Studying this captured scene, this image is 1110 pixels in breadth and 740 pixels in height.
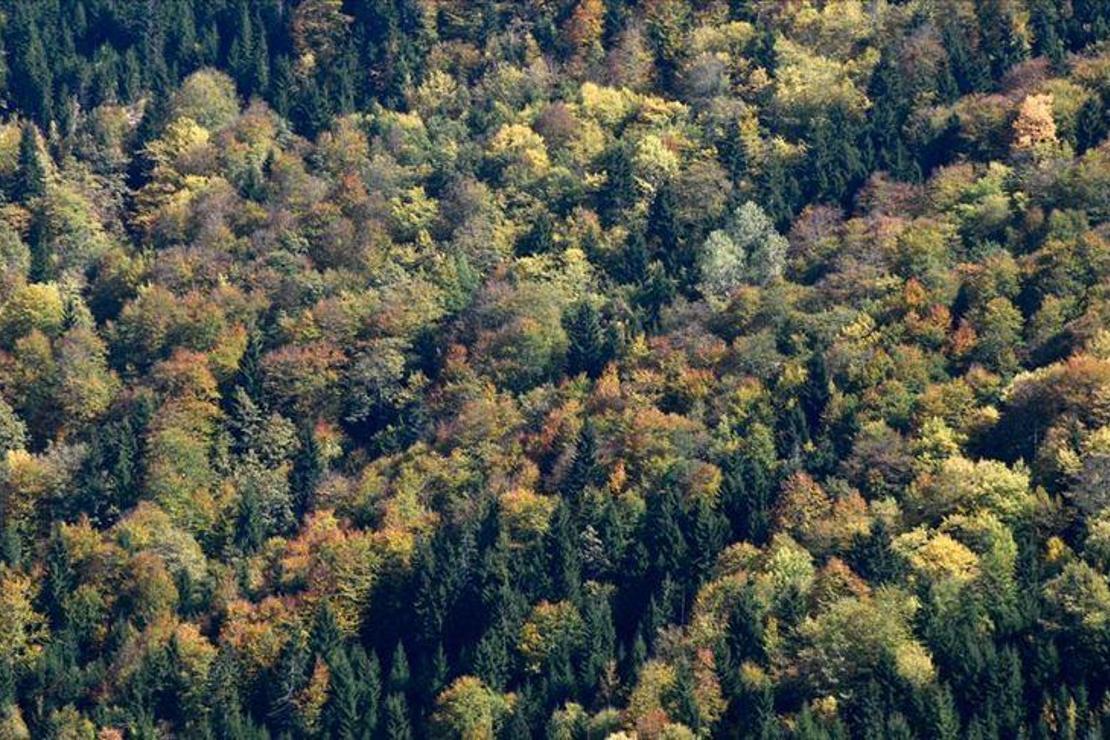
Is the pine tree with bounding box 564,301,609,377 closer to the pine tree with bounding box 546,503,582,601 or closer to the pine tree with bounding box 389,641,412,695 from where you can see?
the pine tree with bounding box 546,503,582,601

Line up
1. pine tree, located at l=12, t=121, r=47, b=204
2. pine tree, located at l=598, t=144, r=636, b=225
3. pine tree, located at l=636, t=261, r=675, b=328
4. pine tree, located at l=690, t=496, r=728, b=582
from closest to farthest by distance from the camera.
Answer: pine tree, located at l=690, t=496, r=728, b=582 < pine tree, located at l=636, t=261, r=675, b=328 < pine tree, located at l=598, t=144, r=636, b=225 < pine tree, located at l=12, t=121, r=47, b=204

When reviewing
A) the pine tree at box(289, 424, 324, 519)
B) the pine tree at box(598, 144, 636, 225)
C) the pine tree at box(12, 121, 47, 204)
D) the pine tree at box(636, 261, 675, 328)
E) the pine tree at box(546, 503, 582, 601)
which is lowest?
the pine tree at box(546, 503, 582, 601)

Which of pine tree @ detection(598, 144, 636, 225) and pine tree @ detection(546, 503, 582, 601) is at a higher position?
pine tree @ detection(598, 144, 636, 225)

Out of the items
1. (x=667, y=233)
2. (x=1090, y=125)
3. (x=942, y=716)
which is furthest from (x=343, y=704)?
(x=1090, y=125)

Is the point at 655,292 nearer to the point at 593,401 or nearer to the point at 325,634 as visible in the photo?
the point at 593,401

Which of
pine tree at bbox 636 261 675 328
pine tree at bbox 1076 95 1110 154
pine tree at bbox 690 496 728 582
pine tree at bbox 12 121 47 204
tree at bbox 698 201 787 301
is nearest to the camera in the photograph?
pine tree at bbox 690 496 728 582

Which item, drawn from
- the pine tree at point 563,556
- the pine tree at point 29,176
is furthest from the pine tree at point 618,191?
the pine tree at point 29,176

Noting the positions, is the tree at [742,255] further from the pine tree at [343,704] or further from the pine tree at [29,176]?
the pine tree at [29,176]

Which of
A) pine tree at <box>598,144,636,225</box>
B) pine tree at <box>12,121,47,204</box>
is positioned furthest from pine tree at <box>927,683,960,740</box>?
pine tree at <box>12,121,47,204</box>
